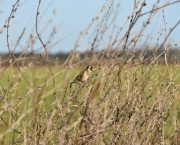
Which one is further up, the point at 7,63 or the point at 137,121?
the point at 7,63

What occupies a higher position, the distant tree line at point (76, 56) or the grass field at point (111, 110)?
the distant tree line at point (76, 56)

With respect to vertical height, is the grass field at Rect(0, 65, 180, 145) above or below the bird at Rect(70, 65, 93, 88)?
below

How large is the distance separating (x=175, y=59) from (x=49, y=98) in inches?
317

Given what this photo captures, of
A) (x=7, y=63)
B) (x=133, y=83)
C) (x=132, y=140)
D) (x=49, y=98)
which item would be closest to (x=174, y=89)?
(x=133, y=83)

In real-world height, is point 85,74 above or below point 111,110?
above

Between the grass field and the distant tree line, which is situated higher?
the distant tree line

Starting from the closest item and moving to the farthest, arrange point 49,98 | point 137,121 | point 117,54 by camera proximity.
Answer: point 117,54, point 137,121, point 49,98

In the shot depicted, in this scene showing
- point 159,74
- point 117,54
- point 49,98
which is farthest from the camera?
point 49,98

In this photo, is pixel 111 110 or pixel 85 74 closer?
pixel 85 74

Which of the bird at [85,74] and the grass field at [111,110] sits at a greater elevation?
the bird at [85,74]

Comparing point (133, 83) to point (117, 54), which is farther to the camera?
point (133, 83)

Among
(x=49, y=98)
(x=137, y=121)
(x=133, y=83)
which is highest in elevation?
(x=133, y=83)

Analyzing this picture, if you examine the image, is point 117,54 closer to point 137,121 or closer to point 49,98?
point 137,121

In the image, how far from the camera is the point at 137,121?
3.35 metres
